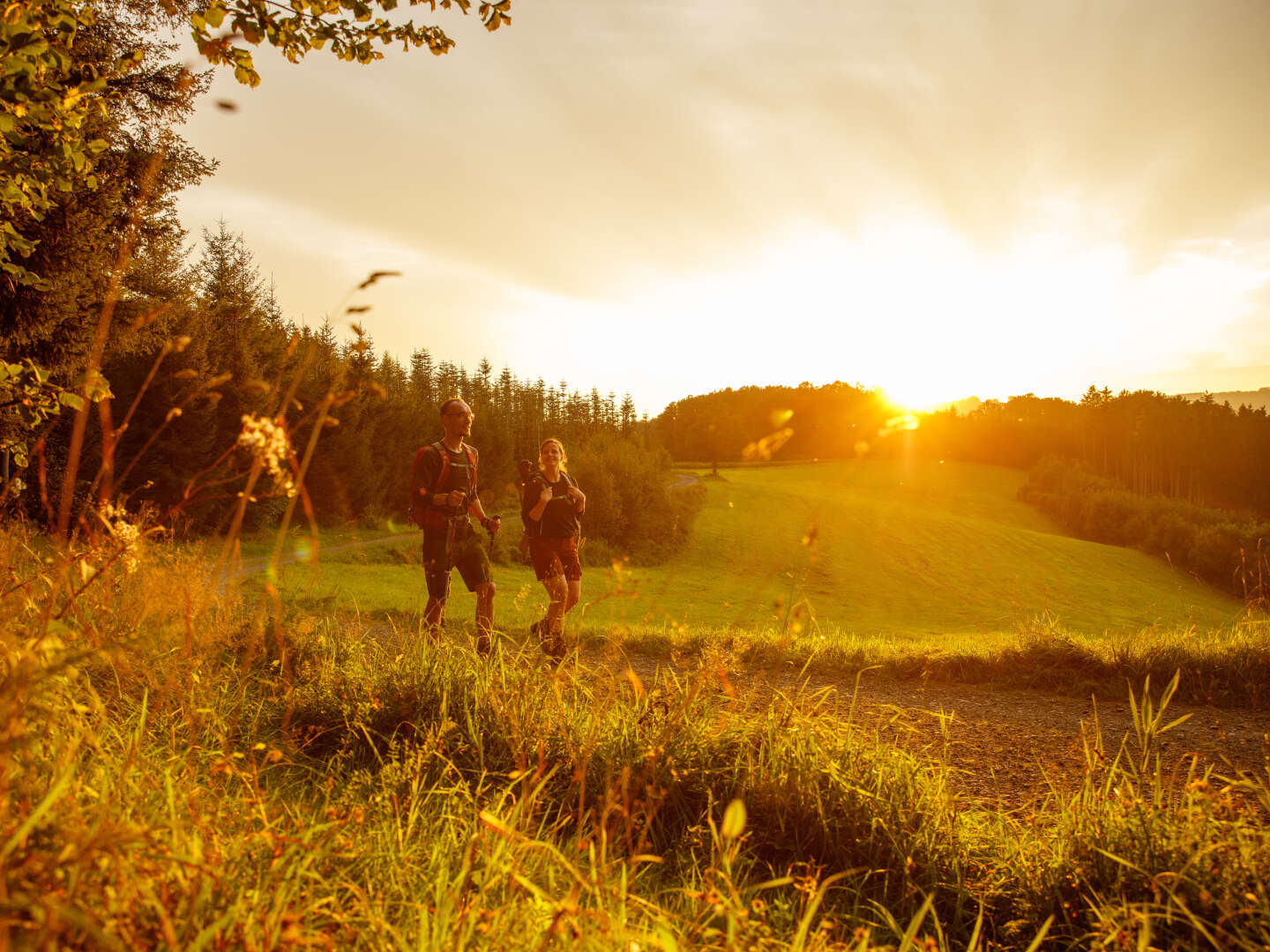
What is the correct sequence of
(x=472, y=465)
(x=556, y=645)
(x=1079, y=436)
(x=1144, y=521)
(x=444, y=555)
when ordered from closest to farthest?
1. (x=556, y=645)
2. (x=444, y=555)
3. (x=472, y=465)
4. (x=1144, y=521)
5. (x=1079, y=436)

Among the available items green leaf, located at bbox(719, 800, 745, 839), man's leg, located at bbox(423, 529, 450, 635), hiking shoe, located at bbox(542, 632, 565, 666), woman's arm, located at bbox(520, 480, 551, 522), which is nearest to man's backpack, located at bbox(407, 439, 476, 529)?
man's leg, located at bbox(423, 529, 450, 635)

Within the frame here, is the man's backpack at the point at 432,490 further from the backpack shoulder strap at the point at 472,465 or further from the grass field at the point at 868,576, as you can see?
the grass field at the point at 868,576

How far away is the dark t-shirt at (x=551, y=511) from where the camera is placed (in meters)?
7.36

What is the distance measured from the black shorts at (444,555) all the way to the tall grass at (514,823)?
1.77 metres

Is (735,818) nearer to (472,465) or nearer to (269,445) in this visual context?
(269,445)

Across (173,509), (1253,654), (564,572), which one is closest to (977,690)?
(1253,654)

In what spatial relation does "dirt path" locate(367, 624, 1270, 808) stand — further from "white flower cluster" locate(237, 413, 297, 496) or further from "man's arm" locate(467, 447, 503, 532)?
"white flower cluster" locate(237, 413, 297, 496)

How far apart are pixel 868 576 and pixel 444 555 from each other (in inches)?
1437

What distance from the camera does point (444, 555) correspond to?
645 cm

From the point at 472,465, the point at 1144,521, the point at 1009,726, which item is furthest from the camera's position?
the point at 1144,521

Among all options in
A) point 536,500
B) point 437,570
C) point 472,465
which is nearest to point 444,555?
point 437,570

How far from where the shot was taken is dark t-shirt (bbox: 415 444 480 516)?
257 inches

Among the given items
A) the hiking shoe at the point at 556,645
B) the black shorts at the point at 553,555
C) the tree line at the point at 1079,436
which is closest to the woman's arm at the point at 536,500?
the black shorts at the point at 553,555

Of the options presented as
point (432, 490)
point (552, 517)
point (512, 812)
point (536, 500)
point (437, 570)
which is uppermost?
point (432, 490)
